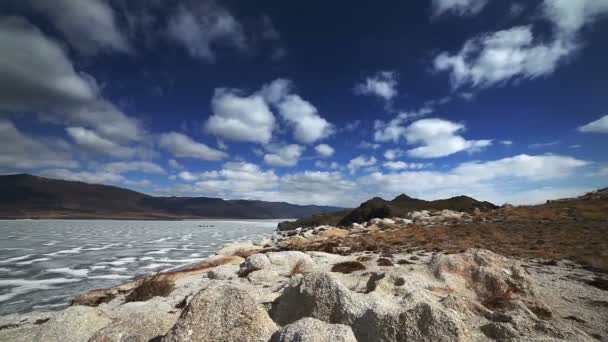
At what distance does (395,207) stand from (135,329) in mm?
67920

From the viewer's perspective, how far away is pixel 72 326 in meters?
6.22

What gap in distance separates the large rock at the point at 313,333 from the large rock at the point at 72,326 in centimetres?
432

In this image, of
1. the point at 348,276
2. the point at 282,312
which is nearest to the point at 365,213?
the point at 348,276

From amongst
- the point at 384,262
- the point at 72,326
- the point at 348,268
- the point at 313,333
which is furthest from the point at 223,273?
the point at 313,333

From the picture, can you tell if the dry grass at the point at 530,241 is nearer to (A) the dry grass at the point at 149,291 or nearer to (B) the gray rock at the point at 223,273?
(B) the gray rock at the point at 223,273

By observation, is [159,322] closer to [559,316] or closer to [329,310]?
[329,310]

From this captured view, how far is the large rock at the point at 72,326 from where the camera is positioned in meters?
6.04

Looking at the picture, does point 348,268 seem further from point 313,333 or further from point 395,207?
point 395,207

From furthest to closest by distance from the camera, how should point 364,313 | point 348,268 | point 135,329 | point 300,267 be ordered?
point 348,268, point 300,267, point 364,313, point 135,329

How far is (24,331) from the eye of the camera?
6855 millimetres

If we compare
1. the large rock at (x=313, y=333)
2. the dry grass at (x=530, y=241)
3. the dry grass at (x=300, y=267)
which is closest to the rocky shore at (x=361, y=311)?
the large rock at (x=313, y=333)

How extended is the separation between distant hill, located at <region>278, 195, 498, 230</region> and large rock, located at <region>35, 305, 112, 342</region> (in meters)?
54.5

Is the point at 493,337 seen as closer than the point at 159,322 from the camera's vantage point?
Yes

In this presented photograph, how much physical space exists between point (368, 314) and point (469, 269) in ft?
19.1
